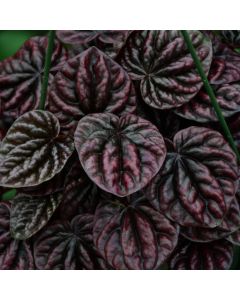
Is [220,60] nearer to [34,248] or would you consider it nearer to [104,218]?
[104,218]

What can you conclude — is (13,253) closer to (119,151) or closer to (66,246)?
(66,246)

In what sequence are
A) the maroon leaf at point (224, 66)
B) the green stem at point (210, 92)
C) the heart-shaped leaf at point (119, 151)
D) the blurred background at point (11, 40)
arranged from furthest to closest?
1. the blurred background at point (11, 40)
2. the maroon leaf at point (224, 66)
3. the green stem at point (210, 92)
4. the heart-shaped leaf at point (119, 151)

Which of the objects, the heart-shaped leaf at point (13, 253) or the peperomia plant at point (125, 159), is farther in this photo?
the heart-shaped leaf at point (13, 253)

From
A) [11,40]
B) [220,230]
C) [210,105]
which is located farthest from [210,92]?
[11,40]

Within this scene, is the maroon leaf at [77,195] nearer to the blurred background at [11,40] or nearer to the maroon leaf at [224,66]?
the maroon leaf at [224,66]

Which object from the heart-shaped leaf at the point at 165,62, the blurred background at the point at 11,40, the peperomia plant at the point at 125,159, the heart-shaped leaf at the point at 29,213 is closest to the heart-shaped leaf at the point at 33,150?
the peperomia plant at the point at 125,159

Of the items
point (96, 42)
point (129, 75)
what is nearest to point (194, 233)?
point (129, 75)

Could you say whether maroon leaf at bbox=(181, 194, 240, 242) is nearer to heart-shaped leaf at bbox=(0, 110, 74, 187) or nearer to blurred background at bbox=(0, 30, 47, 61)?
heart-shaped leaf at bbox=(0, 110, 74, 187)

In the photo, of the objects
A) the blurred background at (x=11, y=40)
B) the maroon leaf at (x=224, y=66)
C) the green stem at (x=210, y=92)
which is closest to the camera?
the green stem at (x=210, y=92)
